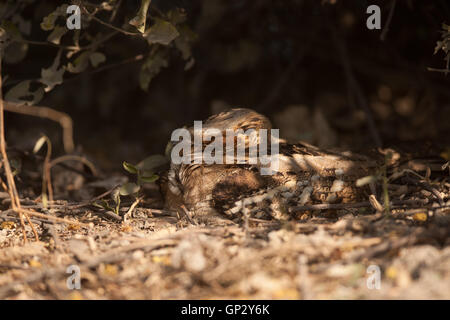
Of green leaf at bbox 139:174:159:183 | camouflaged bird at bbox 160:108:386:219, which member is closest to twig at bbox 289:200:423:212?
camouflaged bird at bbox 160:108:386:219

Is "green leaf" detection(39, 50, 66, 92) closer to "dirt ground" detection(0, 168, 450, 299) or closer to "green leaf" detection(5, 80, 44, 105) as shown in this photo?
"green leaf" detection(5, 80, 44, 105)

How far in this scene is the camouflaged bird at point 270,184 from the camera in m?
1.79

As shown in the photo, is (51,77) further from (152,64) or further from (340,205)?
(340,205)

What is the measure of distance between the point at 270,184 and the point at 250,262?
63 centimetres

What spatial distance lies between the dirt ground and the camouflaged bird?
0.45 ft

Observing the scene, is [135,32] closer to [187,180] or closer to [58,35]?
[58,35]

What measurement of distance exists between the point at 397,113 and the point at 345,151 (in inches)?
85.1

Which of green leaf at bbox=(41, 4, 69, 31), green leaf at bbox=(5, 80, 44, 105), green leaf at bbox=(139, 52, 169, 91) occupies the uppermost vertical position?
green leaf at bbox=(41, 4, 69, 31)

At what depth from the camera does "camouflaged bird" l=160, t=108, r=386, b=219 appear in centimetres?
179

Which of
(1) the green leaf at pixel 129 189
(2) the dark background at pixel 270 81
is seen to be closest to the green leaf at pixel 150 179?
(1) the green leaf at pixel 129 189

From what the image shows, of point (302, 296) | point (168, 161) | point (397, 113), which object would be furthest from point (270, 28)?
point (302, 296)

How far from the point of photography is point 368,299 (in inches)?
43.7

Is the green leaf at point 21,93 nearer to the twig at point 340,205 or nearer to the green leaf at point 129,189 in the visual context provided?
the green leaf at point 129,189

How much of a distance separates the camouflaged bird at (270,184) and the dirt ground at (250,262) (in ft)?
0.45
